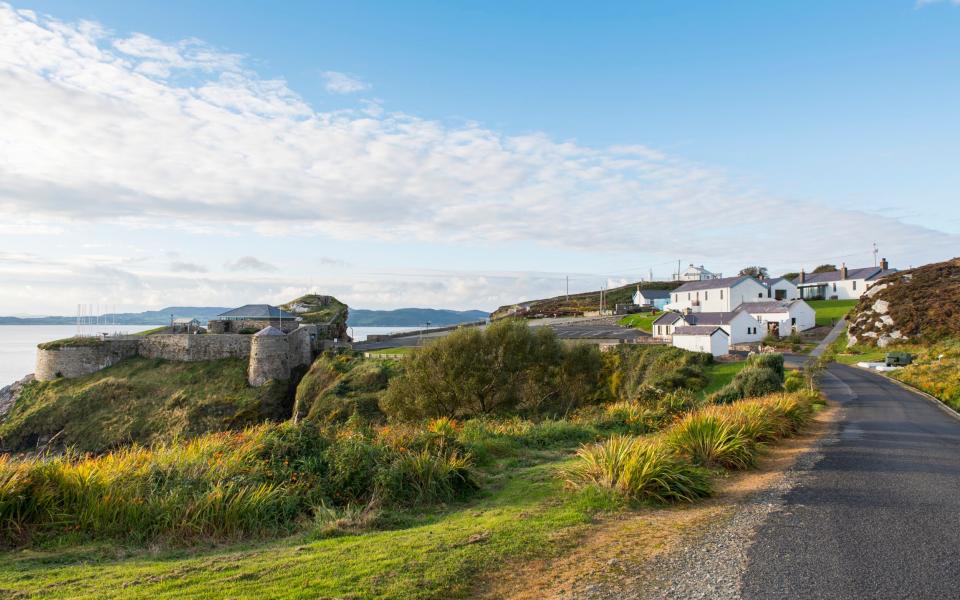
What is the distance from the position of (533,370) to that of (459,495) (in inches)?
856

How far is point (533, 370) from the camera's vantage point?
31016 millimetres

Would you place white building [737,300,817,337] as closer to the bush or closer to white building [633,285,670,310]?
white building [633,285,670,310]

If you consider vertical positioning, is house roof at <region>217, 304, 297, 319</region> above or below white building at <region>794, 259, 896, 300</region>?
below

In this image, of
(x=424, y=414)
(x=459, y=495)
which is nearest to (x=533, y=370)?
(x=424, y=414)

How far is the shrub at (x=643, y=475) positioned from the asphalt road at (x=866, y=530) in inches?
51.5

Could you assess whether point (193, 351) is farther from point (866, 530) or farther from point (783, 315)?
point (783, 315)

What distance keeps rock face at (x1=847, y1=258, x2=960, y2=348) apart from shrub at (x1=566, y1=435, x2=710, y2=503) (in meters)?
52.0

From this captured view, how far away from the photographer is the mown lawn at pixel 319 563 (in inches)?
203

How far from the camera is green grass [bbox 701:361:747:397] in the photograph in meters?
33.4

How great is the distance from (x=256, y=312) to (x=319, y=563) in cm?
5367

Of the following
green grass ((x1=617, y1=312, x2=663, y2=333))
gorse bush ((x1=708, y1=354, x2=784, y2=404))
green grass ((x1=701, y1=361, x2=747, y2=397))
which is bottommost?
green grass ((x1=701, y1=361, x2=747, y2=397))

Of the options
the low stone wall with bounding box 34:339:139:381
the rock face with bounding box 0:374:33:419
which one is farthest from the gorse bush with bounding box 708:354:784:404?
the rock face with bounding box 0:374:33:419

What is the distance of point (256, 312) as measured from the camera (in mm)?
55688

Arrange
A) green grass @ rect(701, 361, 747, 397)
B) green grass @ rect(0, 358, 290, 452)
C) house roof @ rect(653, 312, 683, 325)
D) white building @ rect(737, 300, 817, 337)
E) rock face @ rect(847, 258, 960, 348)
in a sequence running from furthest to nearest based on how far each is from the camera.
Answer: white building @ rect(737, 300, 817, 337) < house roof @ rect(653, 312, 683, 325) < rock face @ rect(847, 258, 960, 348) < green grass @ rect(0, 358, 290, 452) < green grass @ rect(701, 361, 747, 397)
